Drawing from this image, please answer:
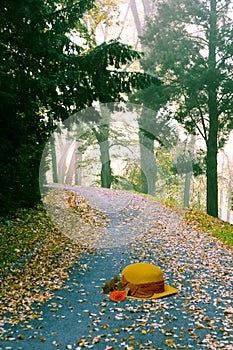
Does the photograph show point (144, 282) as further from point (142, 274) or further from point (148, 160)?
point (148, 160)

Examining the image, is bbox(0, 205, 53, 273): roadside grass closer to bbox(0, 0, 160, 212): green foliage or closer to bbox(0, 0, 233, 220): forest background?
bbox(0, 0, 233, 220): forest background

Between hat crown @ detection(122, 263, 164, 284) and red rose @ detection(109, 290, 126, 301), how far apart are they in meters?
0.23

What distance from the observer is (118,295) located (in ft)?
20.4

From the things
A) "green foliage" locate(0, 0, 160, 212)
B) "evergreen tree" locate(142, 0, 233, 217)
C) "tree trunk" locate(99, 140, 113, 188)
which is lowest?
"tree trunk" locate(99, 140, 113, 188)

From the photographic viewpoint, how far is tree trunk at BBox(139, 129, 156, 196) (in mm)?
18594

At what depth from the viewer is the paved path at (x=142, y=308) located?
4.79 m

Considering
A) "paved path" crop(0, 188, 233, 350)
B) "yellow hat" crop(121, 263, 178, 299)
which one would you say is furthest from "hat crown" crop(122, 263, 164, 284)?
"paved path" crop(0, 188, 233, 350)

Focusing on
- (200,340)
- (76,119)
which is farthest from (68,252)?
(200,340)

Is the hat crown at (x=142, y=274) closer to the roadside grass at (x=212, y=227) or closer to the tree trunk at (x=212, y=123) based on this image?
the roadside grass at (x=212, y=227)

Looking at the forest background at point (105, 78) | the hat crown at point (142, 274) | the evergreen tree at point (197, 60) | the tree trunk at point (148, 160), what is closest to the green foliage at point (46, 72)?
the forest background at point (105, 78)

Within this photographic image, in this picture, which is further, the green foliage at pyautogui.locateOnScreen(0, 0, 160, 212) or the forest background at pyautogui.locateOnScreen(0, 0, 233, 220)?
the forest background at pyautogui.locateOnScreen(0, 0, 233, 220)

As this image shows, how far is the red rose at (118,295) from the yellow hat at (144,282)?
11 centimetres

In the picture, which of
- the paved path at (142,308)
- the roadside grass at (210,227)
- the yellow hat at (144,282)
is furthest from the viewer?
the roadside grass at (210,227)

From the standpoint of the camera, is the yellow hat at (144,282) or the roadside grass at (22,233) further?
the roadside grass at (22,233)
